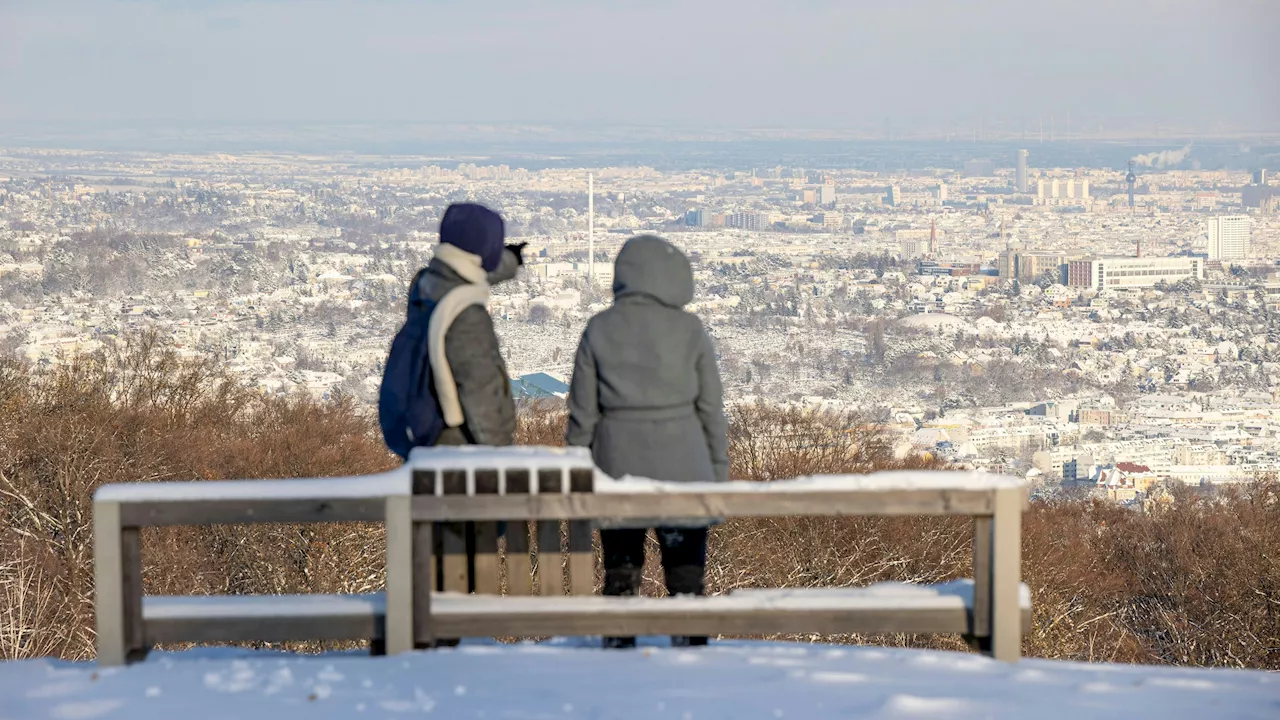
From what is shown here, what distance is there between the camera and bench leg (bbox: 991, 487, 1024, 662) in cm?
457

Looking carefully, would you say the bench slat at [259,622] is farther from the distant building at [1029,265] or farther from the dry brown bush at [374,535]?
the distant building at [1029,265]

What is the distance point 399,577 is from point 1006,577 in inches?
74.0

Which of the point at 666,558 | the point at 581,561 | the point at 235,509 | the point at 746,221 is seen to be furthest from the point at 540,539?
the point at 746,221

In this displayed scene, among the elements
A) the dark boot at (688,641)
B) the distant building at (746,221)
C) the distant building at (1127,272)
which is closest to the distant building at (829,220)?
the distant building at (746,221)

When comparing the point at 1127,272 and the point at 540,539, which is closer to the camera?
the point at 540,539

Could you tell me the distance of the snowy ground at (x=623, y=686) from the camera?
13.6 feet

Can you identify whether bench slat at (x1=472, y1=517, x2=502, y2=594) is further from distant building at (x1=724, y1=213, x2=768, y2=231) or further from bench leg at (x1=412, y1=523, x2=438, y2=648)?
distant building at (x1=724, y1=213, x2=768, y2=231)

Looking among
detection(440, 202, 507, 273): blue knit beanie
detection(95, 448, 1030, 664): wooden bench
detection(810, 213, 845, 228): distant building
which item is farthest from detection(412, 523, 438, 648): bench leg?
detection(810, 213, 845, 228): distant building

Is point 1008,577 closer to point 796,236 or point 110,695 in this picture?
point 110,695

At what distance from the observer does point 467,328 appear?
5223mm

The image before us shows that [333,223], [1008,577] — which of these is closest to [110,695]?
[1008,577]

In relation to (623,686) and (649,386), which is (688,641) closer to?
(623,686)

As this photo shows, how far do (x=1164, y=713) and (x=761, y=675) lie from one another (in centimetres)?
115

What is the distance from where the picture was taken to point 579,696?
4.25m
